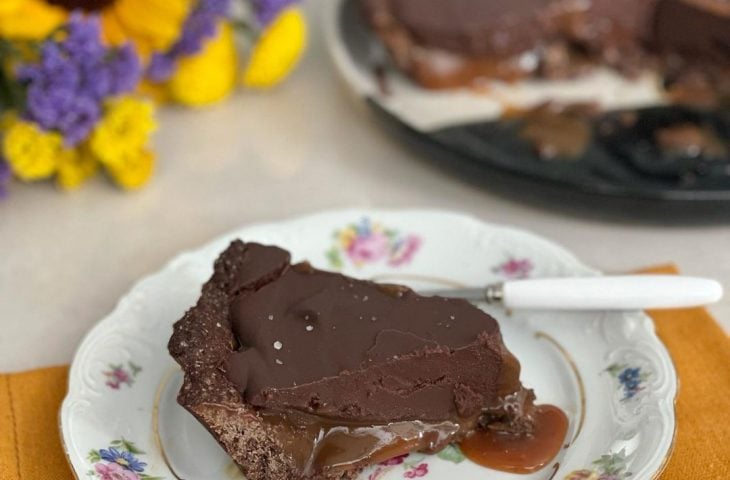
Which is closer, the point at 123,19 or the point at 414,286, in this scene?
the point at 414,286

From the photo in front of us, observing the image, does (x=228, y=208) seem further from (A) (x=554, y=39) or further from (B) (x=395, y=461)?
(A) (x=554, y=39)

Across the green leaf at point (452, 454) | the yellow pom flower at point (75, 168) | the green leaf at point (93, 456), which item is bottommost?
the green leaf at point (93, 456)

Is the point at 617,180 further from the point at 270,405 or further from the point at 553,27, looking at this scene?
the point at 270,405

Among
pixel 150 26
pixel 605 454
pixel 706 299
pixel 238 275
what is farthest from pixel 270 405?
pixel 150 26

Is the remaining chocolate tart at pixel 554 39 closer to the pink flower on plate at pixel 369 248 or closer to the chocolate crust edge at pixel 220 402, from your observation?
the pink flower on plate at pixel 369 248

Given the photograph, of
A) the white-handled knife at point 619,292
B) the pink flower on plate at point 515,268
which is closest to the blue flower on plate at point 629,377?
the white-handled knife at point 619,292

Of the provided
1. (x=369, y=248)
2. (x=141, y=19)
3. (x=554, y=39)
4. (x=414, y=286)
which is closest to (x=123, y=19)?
(x=141, y=19)

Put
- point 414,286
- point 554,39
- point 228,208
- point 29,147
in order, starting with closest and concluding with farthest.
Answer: point 414,286 → point 29,147 → point 228,208 → point 554,39
